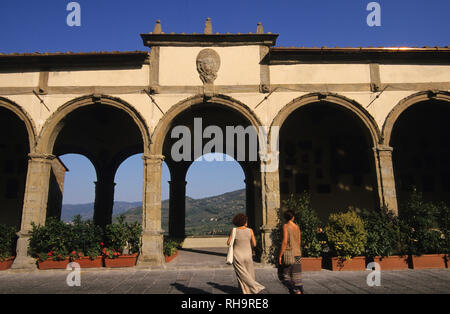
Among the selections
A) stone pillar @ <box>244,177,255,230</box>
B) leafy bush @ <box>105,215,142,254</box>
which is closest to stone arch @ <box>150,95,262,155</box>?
leafy bush @ <box>105,215,142,254</box>

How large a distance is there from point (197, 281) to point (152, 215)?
2.97 meters

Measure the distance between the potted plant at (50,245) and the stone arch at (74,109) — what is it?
2688mm

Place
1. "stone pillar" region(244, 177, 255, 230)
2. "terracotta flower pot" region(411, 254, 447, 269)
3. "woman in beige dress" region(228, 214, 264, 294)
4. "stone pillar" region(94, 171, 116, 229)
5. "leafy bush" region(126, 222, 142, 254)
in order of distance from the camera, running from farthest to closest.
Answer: "stone pillar" region(244, 177, 255, 230) < "stone pillar" region(94, 171, 116, 229) < "leafy bush" region(126, 222, 142, 254) < "terracotta flower pot" region(411, 254, 447, 269) < "woman in beige dress" region(228, 214, 264, 294)

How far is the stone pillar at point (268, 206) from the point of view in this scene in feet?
28.9

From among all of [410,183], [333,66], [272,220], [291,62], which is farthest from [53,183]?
[410,183]

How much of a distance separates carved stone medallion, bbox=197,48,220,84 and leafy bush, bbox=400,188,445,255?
7714 millimetres

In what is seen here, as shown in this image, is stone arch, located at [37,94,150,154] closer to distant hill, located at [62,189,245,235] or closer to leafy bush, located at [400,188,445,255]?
leafy bush, located at [400,188,445,255]

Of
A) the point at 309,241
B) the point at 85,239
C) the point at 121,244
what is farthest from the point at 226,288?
the point at 85,239

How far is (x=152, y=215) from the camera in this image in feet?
29.8

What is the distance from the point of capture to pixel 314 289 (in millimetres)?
6090

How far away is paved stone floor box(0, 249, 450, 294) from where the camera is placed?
6.04m

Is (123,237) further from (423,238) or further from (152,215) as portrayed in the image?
(423,238)

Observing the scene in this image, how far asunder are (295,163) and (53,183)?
12953mm
